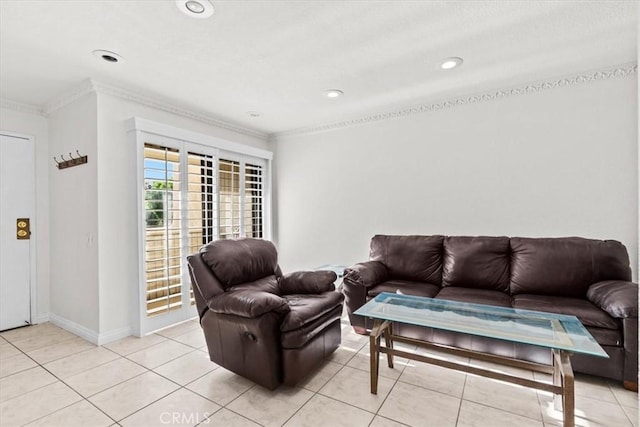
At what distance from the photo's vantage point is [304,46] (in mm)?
2332

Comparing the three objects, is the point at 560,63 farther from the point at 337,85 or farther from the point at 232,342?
the point at 232,342

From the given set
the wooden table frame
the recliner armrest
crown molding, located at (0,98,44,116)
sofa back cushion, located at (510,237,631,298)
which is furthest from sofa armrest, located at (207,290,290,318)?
crown molding, located at (0,98,44,116)

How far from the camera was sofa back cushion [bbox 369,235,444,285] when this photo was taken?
318cm

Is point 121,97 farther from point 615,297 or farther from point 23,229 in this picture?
point 615,297

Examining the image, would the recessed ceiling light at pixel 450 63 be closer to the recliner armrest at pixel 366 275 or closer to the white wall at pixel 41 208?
the recliner armrest at pixel 366 275

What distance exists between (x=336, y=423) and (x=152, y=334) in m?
2.24

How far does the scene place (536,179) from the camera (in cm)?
309

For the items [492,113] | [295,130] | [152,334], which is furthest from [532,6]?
[152,334]

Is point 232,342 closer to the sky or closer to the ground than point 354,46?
closer to the ground

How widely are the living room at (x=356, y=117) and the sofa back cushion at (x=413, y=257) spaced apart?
15.9 inches

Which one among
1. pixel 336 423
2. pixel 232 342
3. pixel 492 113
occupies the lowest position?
pixel 336 423

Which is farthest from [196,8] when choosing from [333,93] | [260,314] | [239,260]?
[260,314]

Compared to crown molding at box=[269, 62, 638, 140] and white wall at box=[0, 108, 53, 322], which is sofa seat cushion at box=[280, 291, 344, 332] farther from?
white wall at box=[0, 108, 53, 322]

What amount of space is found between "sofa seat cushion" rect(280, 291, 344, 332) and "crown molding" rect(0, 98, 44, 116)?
3.56m
